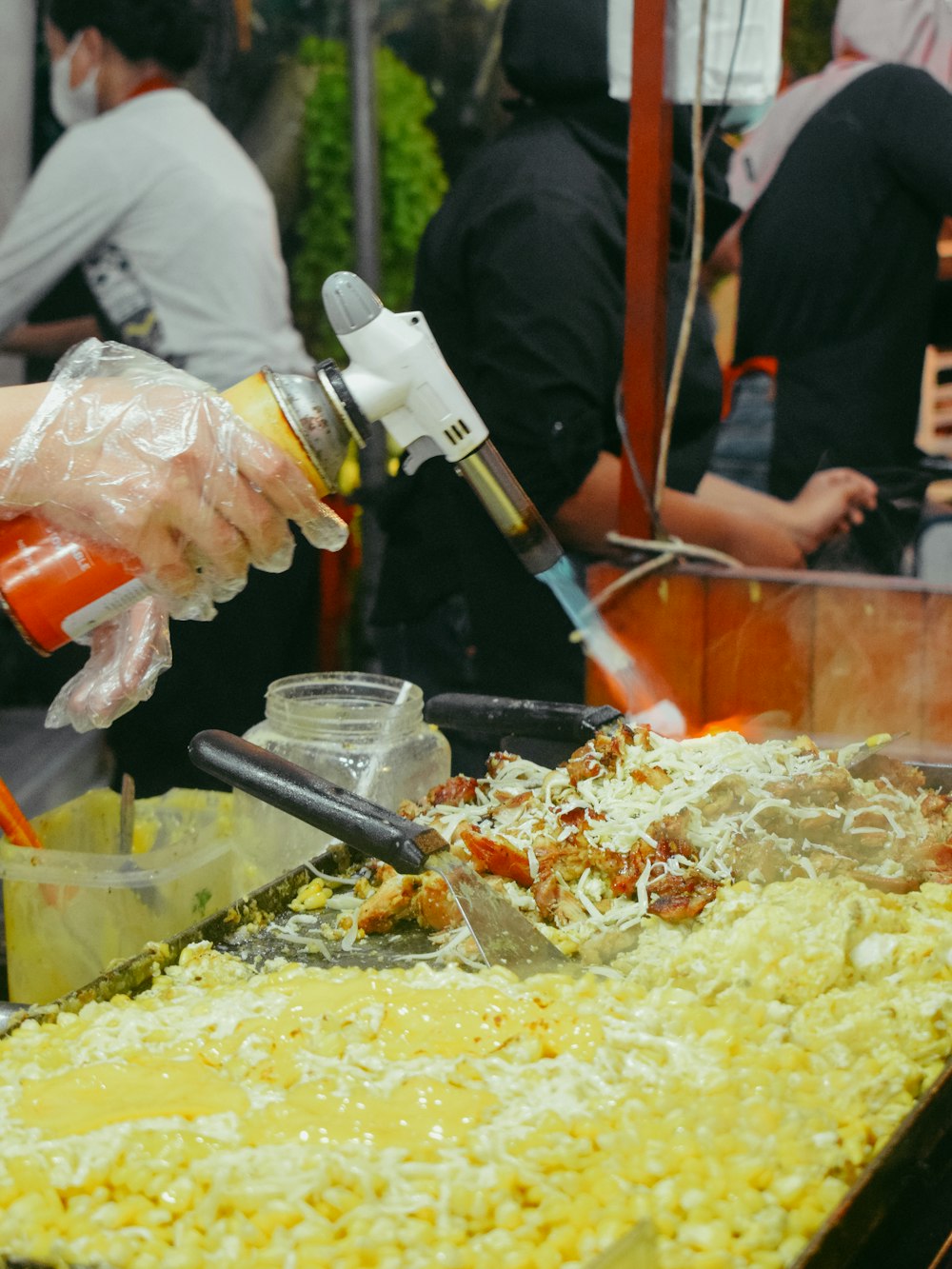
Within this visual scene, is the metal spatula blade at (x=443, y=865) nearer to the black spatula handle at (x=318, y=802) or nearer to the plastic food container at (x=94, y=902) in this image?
the black spatula handle at (x=318, y=802)

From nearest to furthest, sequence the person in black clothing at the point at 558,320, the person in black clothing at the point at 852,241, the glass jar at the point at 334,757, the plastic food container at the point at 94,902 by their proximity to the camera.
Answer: the plastic food container at the point at 94,902 < the glass jar at the point at 334,757 < the person in black clothing at the point at 852,241 < the person in black clothing at the point at 558,320

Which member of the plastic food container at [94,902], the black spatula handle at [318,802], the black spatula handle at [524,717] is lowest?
the plastic food container at [94,902]

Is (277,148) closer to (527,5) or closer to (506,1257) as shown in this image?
(527,5)

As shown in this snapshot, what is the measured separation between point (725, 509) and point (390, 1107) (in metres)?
2.34

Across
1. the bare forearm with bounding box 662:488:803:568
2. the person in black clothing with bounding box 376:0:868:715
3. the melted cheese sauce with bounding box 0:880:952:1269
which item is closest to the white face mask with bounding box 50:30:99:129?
the person in black clothing with bounding box 376:0:868:715

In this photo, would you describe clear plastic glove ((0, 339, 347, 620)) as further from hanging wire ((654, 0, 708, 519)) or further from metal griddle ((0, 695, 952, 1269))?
hanging wire ((654, 0, 708, 519))

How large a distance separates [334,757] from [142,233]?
92.1 inches

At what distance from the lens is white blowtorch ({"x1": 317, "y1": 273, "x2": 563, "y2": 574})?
165 centimetres

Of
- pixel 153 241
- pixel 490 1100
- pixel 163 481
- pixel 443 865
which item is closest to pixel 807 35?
pixel 153 241

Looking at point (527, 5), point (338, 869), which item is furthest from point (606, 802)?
point (527, 5)

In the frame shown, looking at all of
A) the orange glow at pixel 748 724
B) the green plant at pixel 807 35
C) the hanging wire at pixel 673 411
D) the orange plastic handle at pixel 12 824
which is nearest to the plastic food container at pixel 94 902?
the orange plastic handle at pixel 12 824

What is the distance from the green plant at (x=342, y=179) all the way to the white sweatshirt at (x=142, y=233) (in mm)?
313

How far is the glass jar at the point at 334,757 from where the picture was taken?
2.06 m

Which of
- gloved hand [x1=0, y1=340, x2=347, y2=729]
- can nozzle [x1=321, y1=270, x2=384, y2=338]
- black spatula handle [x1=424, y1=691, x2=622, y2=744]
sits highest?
can nozzle [x1=321, y1=270, x2=384, y2=338]
